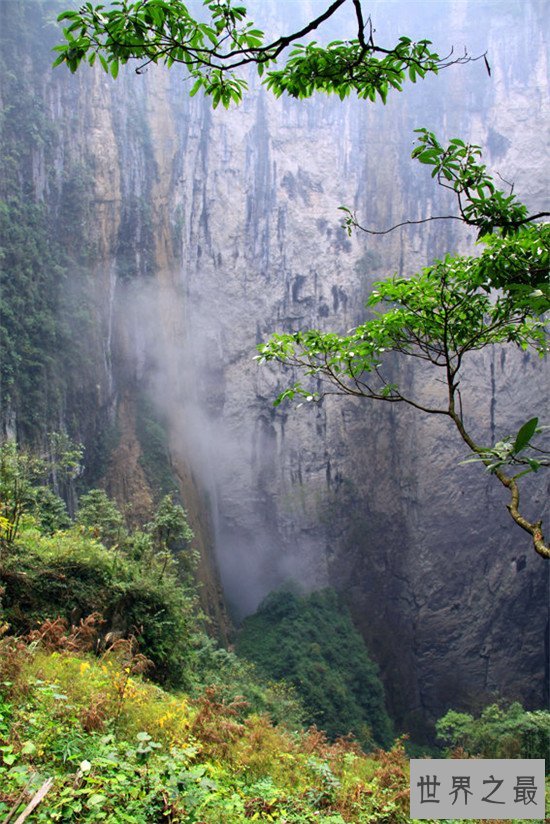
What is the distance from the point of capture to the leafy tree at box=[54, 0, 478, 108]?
1.50 metres

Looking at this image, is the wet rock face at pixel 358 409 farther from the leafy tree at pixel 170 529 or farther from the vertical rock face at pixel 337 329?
the leafy tree at pixel 170 529

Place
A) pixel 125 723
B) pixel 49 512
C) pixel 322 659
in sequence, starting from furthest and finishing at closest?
pixel 322 659
pixel 49 512
pixel 125 723

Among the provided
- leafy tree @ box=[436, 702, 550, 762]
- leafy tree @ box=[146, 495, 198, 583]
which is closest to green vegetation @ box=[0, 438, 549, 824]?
leafy tree @ box=[146, 495, 198, 583]

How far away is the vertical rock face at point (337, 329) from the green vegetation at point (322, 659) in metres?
1.30

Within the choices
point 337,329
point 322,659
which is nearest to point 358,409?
point 337,329

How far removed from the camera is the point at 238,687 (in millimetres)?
8773

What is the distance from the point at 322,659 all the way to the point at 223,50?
1497 cm

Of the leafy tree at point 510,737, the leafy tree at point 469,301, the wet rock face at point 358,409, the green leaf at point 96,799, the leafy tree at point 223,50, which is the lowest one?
the leafy tree at point 510,737

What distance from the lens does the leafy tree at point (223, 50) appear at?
1496 millimetres

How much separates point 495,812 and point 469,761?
17cm

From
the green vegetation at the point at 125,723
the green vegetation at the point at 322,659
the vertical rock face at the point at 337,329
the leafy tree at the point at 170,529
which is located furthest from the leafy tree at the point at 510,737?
the vertical rock face at the point at 337,329

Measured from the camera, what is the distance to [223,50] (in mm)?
1683

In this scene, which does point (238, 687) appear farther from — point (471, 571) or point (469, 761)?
point (471, 571)

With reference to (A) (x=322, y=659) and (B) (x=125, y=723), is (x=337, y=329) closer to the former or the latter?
(A) (x=322, y=659)
